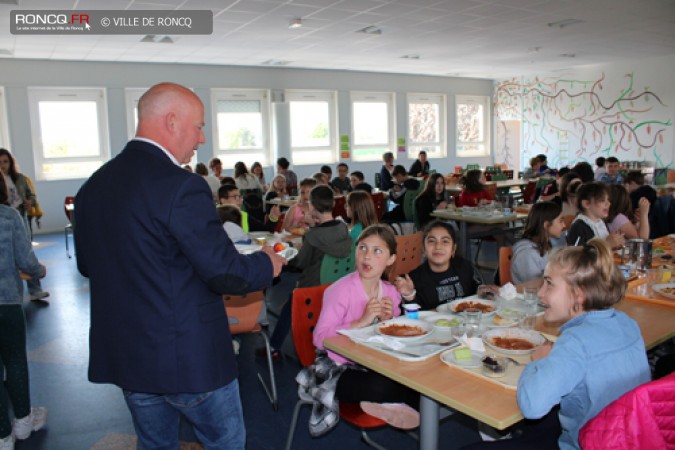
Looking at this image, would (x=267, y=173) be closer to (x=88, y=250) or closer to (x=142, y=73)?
(x=142, y=73)

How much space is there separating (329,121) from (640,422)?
12675 millimetres

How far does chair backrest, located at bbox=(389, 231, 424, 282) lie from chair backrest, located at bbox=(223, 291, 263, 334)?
1.14m

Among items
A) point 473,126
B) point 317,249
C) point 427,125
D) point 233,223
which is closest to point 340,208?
point 233,223

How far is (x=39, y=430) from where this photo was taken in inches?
121

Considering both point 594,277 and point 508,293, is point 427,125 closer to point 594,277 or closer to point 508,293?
point 508,293

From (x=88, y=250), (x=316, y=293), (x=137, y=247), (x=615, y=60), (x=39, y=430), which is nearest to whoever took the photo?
(x=137, y=247)

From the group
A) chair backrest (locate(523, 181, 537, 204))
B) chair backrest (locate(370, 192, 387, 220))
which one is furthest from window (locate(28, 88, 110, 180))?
chair backrest (locate(523, 181, 537, 204))

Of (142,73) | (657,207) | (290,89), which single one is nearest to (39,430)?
(657,207)

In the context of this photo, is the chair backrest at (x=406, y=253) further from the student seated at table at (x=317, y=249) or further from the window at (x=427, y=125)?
the window at (x=427, y=125)

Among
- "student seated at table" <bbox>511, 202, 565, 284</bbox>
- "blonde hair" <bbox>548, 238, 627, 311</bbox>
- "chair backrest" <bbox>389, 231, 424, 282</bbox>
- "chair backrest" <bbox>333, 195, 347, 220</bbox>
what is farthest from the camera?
"chair backrest" <bbox>333, 195, 347, 220</bbox>

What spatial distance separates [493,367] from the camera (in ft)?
5.79

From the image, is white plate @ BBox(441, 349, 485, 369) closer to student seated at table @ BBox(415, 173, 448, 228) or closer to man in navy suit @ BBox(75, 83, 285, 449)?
man in navy suit @ BBox(75, 83, 285, 449)

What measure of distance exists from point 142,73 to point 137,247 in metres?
10.4

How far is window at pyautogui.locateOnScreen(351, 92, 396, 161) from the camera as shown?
13.8 m
